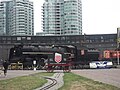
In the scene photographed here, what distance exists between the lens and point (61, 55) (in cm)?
4447

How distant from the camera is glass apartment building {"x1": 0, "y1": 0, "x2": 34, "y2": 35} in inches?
4257

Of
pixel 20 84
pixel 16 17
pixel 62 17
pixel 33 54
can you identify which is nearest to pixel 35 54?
pixel 33 54

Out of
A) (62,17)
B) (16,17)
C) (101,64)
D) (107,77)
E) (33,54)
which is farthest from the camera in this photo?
(62,17)

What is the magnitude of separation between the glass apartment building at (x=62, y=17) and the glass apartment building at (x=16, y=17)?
743 cm

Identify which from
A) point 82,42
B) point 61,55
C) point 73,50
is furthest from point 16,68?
point 82,42

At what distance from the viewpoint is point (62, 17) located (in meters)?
126

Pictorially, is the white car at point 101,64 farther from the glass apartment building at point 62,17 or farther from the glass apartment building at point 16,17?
the glass apartment building at point 62,17

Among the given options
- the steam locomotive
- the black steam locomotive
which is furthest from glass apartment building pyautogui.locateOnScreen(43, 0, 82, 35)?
the steam locomotive

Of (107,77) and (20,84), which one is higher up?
(20,84)

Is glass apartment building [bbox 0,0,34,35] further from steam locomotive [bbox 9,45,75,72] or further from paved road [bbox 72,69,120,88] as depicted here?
paved road [bbox 72,69,120,88]

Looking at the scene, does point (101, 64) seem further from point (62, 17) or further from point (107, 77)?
point (62, 17)

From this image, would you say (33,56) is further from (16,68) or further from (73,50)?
(73,50)

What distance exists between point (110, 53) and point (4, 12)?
5046cm

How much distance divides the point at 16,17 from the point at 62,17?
2213 centimetres
